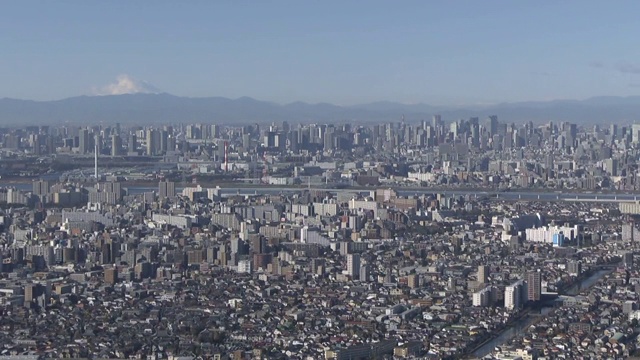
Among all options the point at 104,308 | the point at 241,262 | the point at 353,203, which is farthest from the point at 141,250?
the point at 353,203

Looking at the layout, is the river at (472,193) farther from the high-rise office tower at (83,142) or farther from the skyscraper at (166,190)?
the high-rise office tower at (83,142)

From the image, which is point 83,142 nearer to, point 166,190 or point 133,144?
point 133,144

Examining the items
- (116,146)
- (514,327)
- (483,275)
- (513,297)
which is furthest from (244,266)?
(116,146)

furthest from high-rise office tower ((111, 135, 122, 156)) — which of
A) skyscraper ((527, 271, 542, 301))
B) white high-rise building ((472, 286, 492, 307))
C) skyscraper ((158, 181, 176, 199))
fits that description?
white high-rise building ((472, 286, 492, 307))

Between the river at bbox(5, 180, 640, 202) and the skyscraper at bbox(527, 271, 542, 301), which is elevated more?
the skyscraper at bbox(527, 271, 542, 301)

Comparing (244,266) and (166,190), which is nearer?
(244,266)

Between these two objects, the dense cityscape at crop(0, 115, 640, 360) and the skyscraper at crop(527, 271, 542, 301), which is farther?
the skyscraper at crop(527, 271, 542, 301)

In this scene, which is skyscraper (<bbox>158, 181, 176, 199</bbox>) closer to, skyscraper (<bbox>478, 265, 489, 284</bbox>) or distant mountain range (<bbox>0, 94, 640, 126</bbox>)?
skyscraper (<bbox>478, 265, 489, 284</bbox>)
